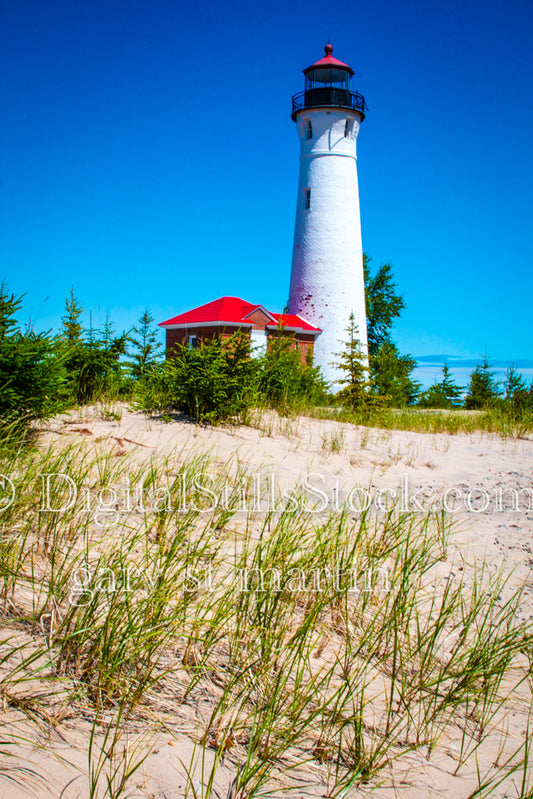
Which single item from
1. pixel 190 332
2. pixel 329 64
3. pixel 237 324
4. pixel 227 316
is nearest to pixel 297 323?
pixel 237 324

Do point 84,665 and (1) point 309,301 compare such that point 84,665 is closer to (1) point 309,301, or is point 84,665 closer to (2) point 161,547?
(2) point 161,547

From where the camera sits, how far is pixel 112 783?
1873 millimetres

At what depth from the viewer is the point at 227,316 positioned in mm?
26312

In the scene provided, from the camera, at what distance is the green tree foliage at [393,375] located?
22969 millimetres

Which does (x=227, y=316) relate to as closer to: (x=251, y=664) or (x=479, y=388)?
(x=479, y=388)

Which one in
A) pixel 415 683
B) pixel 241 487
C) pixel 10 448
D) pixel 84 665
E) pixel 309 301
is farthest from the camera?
pixel 309 301

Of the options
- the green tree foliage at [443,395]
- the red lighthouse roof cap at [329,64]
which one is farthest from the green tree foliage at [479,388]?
the red lighthouse roof cap at [329,64]

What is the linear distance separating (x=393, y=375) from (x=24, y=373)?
21532mm

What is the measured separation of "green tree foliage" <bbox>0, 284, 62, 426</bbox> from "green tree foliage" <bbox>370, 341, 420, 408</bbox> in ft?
54.1

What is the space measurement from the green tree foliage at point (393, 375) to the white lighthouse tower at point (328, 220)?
1.91 meters

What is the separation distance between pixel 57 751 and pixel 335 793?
3.13ft

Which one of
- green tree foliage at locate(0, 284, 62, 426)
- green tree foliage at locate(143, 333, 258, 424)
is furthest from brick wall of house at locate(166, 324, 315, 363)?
green tree foliage at locate(0, 284, 62, 426)

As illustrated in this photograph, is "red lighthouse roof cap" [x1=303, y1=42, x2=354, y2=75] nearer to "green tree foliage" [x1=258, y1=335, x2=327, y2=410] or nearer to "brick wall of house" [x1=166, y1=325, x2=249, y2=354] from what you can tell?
"brick wall of house" [x1=166, y1=325, x2=249, y2=354]

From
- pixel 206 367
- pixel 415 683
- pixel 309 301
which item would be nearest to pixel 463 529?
pixel 415 683
